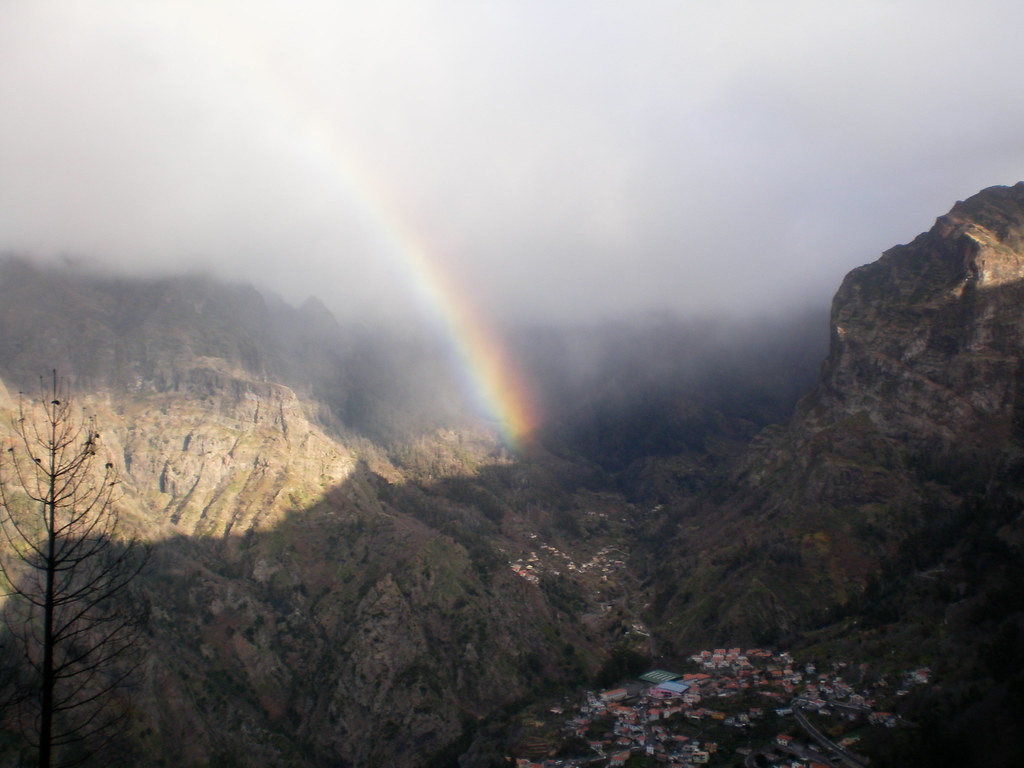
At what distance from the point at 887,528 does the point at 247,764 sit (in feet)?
483

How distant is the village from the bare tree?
240 feet

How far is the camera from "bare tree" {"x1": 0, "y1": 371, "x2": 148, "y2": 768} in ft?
67.2

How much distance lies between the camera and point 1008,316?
557 feet

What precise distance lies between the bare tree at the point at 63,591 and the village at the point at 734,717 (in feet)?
240

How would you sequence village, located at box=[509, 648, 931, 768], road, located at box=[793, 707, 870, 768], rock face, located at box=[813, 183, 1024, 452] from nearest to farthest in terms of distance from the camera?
road, located at box=[793, 707, 870, 768]
village, located at box=[509, 648, 931, 768]
rock face, located at box=[813, 183, 1024, 452]

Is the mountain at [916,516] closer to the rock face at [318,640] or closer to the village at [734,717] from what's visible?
the village at [734,717]

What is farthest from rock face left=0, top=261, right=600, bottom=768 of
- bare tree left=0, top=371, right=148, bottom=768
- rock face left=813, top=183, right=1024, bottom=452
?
rock face left=813, top=183, right=1024, bottom=452

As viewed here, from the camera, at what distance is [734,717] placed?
4702 inches

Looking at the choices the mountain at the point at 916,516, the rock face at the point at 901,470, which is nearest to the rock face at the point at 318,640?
the rock face at the point at 901,470

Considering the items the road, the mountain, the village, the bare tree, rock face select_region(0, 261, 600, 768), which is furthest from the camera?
rock face select_region(0, 261, 600, 768)

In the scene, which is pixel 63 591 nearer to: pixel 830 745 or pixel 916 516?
pixel 830 745

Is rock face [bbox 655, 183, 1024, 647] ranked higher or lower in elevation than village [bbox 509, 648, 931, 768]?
higher

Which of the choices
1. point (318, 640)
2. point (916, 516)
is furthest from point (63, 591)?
point (916, 516)

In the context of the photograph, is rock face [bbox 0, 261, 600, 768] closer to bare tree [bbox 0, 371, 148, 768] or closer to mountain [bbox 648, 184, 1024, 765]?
bare tree [bbox 0, 371, 148, 768]
